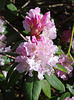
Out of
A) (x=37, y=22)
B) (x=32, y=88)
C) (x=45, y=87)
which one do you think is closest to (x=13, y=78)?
(x=32, y=88)

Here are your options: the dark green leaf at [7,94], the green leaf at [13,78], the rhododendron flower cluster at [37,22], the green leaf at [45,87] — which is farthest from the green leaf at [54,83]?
the dark green leaf at [7,94]

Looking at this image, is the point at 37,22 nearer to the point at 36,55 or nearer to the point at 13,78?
the point at 36,55

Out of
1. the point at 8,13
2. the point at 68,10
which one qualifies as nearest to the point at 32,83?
the point at 8,13

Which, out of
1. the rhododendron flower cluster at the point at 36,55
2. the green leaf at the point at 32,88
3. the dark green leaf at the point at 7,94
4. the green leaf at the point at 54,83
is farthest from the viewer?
the dark green leaf at the point at 7,94

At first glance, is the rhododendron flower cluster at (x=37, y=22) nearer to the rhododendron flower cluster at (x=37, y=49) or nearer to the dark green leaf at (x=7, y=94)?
the rhododendron flower cluster at (x=37, y=49)

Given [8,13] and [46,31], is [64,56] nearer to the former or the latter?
[46,31]

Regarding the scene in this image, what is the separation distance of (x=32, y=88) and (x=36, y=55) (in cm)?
30

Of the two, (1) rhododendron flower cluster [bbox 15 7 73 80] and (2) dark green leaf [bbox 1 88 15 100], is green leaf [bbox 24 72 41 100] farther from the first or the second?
(2) dark green leaf [bbox 1 88 15 100]

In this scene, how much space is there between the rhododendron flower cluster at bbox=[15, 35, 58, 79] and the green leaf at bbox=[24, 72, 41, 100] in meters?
0.11

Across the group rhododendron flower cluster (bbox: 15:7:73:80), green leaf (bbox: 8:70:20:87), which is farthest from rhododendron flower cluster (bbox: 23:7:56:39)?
green leaf (bbox: 8:70:20:87)

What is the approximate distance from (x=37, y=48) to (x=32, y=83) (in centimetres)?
35

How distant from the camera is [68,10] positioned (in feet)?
9.95

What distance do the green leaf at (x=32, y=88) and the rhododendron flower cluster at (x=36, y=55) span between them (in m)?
0.11

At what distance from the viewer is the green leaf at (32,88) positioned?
1464mm
